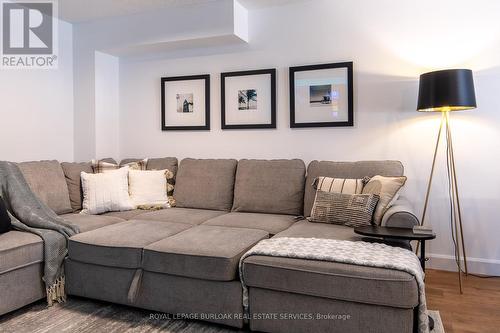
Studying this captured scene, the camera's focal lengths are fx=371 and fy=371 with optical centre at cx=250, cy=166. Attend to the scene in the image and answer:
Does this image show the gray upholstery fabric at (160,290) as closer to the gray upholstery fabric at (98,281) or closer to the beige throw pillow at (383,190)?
the gray upholstery fabric at (98,281)

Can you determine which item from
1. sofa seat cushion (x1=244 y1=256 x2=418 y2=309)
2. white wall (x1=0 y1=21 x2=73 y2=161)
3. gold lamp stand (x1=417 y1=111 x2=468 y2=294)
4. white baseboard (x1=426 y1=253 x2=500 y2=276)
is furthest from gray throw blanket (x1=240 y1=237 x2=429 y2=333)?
white wall (x1=0 y1=21 x2=73 y2=161)

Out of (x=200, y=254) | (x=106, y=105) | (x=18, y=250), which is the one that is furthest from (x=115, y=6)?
(x=200, y=254)

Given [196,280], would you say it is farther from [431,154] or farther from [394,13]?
[394,13]

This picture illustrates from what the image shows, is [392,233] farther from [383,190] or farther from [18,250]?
[18,250]

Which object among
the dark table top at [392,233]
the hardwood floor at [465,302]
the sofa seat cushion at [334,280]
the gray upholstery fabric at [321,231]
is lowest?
the hardwood floor at [465,302]

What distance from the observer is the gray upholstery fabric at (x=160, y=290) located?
6.80 feet

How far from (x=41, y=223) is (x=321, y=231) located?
74.7 inches

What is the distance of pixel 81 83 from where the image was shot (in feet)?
12.8

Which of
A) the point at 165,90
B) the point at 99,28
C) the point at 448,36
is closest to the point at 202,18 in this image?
the point at 165,90

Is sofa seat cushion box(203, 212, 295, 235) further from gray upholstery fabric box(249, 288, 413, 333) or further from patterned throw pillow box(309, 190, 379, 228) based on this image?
gray upholstery fabric box(249, 288, 413, 333)

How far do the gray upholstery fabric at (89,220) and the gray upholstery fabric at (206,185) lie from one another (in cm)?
65

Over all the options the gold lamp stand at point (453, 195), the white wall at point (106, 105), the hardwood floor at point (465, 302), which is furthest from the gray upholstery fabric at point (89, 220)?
the gold lamp stand at point (453, 195)

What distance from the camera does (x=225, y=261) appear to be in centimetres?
204

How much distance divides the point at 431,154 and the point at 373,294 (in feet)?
5.57
